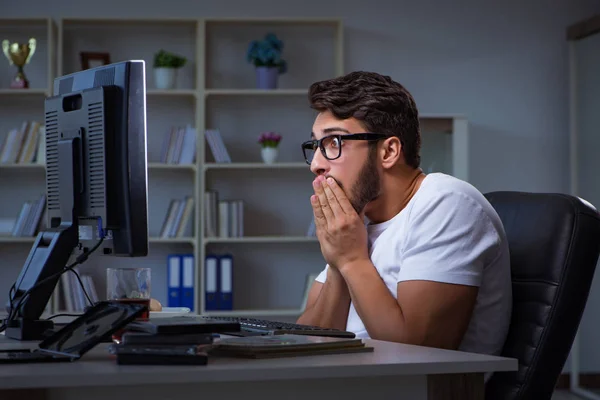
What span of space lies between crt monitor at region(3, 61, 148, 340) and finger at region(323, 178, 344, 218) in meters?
0.46

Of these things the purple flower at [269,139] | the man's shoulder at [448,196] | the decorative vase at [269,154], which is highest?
the purple flower at [269,139]

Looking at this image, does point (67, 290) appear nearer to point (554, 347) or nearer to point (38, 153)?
point (38, 153)

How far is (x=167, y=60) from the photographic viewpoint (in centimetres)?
456

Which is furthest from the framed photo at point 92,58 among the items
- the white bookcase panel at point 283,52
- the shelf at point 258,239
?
the shelf at point 258,239

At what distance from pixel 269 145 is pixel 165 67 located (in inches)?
27.3

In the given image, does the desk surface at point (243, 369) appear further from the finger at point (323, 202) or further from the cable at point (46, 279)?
the finger at point (323, 202)

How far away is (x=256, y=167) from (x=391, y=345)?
335 cm

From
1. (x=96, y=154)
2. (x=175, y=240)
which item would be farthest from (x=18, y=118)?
(x=96, y=154)

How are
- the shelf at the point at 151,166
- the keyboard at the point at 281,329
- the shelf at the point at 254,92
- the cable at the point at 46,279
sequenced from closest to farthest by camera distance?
1. the keyboard at the point at 281,329
2. the cable at the point at 46,279
3. the shelf at the point at 151,166
4. the shelf at the point at 254,92

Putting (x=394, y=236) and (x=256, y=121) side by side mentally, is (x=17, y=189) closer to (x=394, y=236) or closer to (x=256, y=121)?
(x=256, y=121)

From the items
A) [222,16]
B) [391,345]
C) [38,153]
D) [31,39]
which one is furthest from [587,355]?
[391,345]

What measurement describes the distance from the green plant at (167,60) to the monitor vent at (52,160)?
2.87 metres

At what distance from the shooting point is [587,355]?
488cm

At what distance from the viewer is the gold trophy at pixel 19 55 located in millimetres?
4523
